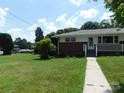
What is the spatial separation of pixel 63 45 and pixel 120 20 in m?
28.6

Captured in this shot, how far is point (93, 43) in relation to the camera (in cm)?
4019

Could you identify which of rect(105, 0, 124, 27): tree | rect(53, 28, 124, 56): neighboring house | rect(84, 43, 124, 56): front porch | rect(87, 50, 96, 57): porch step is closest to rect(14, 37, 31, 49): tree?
rect(53, 28, 124, 56): neighboring house

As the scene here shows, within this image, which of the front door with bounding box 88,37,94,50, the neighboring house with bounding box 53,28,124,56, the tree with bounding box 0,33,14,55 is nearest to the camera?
the neighboring house with bounding box 53,28,124,56

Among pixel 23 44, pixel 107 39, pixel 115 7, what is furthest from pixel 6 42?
pixel 23 44

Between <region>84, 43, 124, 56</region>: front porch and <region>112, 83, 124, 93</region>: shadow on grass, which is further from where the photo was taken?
<region>84, 43, 124, 56</region>: front porch

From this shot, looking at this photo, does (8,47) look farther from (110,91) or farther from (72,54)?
(110,91)

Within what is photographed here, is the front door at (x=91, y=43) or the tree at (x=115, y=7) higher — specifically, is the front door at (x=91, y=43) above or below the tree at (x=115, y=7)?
below

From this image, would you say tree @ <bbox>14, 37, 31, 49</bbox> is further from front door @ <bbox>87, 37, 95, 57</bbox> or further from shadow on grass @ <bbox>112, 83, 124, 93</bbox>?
shadow on grass @ <bbox>112, 83, 124, 93</bbox>

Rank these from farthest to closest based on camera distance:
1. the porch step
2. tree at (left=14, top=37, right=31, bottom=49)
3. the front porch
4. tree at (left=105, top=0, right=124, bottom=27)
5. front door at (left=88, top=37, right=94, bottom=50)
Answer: tree at (left=14, top=37, right=31, bottom=49) → front door at (left=88, top=37, right=94, bottom=50) → the porch step → the front porch → tree at (left=105, top=0, right=124, bottom=27)

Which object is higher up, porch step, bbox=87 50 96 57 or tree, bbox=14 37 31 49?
tree, bbox=14 37 31 49

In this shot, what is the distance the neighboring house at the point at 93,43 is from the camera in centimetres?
3778

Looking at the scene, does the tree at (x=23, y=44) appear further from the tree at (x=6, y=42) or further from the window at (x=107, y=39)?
the window at (x=107, y=39)

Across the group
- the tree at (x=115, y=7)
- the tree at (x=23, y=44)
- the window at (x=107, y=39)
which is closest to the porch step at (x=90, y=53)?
the window at (x=107, y=39)

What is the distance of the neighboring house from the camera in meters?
37.8
